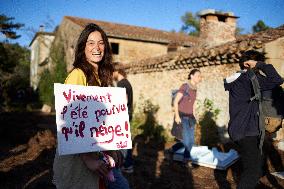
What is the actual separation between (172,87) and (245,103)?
23.7 ft

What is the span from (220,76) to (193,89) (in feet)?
7.82

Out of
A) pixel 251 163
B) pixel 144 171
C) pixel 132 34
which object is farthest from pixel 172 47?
pixel 251 163

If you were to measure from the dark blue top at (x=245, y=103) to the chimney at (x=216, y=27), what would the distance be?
816 cm

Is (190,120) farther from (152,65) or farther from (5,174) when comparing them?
(152,65)

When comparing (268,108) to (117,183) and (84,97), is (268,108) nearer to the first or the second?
(117,183)

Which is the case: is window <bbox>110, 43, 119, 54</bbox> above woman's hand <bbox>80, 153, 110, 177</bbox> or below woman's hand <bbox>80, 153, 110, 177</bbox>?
above

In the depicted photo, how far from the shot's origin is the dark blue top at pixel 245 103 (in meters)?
3.32

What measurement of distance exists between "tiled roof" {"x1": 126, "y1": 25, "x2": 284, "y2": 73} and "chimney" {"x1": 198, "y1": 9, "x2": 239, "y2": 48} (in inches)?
75.5

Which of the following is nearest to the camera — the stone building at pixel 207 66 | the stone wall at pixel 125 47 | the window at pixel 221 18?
the stone building at pixel 207 66

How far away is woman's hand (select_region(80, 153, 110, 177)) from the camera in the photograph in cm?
199

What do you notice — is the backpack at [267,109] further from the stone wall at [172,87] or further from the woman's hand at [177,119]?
the stone wall at [172,87]

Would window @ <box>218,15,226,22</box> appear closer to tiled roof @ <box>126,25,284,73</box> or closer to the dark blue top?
tiled roof @ <box>126,25,284,73</box>

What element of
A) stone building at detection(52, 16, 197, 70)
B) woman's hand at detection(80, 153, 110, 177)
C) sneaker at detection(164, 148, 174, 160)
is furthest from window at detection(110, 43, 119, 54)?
woman's hand at detection(80, 153, 110, 177)

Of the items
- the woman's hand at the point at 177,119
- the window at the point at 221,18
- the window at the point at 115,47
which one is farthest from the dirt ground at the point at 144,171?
the window at the point at 115,47
